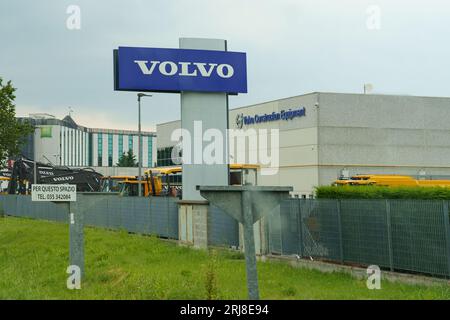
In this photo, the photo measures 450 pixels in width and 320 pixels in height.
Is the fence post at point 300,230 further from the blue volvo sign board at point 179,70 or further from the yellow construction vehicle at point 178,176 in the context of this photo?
the yellow construction vehicle at point 178,176

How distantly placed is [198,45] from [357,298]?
38.6ft

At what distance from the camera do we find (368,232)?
1351 centimetres

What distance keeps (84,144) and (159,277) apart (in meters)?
174

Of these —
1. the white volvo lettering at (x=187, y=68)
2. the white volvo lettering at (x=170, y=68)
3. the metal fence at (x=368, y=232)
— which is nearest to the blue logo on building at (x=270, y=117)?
the white volvo lettering at (x=187, y=68)

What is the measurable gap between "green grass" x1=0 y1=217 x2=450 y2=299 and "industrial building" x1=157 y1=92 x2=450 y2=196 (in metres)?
35.7

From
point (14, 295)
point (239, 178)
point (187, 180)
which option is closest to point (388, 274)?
point (14, 295)

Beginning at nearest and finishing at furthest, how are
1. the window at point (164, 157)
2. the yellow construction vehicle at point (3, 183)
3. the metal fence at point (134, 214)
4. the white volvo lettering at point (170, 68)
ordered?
the white volvo lettering at point (170, 68) < the metal fence at point (134, 214) < the yellow construction vehicle at point (3, 183) < the window at point (164, 157)

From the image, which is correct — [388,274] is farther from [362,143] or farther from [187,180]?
[362,143]

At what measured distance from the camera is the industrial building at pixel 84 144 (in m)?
157

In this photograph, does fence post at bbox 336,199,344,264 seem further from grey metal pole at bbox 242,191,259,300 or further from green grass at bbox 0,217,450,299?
grey metal pole at bbox 242,191,259,300

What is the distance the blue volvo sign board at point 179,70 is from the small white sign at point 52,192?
6871 millimetres

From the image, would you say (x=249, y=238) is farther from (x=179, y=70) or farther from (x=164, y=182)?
(x=164, y=182)

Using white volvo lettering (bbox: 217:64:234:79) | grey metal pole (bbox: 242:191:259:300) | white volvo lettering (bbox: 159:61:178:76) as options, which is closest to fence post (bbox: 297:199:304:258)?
white volvo lettering (bbox: 217:64:234:79)

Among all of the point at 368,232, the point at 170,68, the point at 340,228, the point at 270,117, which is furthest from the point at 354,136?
the point at 368,232
